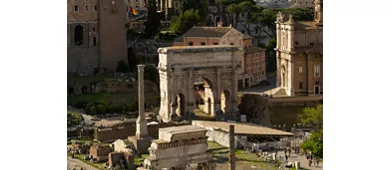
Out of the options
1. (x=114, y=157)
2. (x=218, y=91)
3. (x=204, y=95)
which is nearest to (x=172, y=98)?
(x=218, y=91)

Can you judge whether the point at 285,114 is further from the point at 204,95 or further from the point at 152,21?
the point at 152,21

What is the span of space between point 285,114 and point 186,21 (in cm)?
823

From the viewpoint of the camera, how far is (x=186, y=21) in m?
32.4

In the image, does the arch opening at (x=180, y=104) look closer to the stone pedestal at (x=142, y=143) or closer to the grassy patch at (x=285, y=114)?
the grassy patch at (x=285, y=114)

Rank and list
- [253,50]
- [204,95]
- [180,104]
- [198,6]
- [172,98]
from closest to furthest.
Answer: [172,98] < [180,104] < [204,95] < [253,50] < [198,6]

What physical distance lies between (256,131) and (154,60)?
27.3ft

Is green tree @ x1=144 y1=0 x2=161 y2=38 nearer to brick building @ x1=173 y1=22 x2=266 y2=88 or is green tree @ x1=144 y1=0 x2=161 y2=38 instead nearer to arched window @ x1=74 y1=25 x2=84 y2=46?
arched window @ x1=74 y1=25 x2=84 y2=46

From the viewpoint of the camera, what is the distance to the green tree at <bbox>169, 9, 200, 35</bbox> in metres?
32.2

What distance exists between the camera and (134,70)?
30328 mm

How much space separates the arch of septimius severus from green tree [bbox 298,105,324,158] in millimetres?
2352

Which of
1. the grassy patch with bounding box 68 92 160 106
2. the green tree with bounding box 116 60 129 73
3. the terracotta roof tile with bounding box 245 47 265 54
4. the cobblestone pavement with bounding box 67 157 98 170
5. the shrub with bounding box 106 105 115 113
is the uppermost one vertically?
the terracotta roof tile with bounding box 245 47 265 54

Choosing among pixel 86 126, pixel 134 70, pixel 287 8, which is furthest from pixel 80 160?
pixel 287 8

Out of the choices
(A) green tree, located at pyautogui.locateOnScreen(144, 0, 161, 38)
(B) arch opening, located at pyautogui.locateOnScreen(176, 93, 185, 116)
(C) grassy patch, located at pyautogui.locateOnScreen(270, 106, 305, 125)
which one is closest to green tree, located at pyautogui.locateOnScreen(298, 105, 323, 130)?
(C) grassy patch, located at pyautogui.locateOnScreen(270, 106, 305, 125)

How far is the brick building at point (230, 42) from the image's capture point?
93.0 ft
